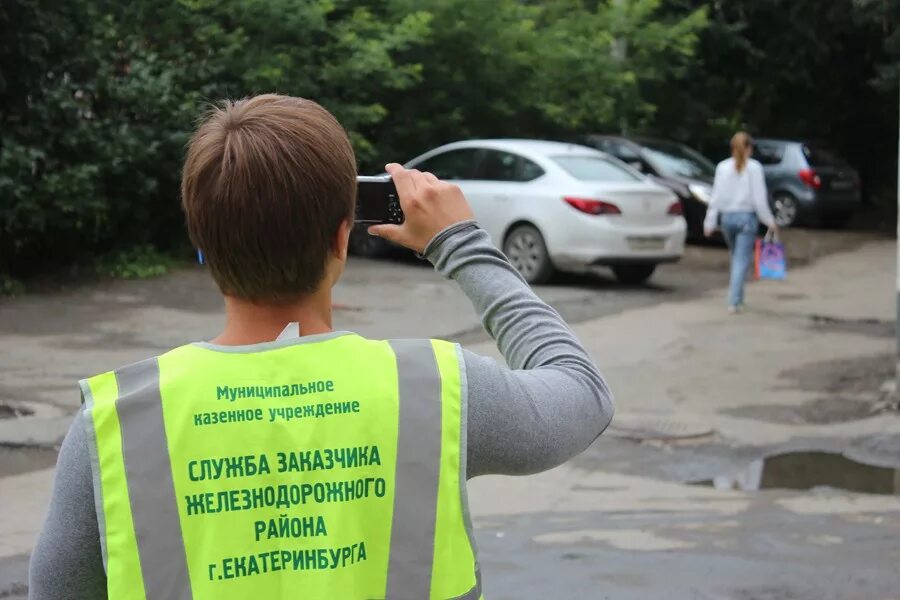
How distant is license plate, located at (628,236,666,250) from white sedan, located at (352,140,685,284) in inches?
0.4

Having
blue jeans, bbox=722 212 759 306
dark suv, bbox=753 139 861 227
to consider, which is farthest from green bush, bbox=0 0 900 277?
blue jeans, bbox=722 212 759 306

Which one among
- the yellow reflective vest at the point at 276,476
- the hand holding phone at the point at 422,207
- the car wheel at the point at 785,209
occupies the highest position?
the hand holding phone at the point at 422,207

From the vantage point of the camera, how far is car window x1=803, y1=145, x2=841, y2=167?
2342cm

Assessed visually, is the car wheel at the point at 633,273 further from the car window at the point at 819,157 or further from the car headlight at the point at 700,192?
the car window at the point at 819,157

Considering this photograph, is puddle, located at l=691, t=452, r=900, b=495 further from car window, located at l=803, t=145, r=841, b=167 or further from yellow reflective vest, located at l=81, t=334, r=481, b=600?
car window, located at l=803, t=145, r=841, b=167

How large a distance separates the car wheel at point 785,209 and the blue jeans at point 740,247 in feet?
33.6

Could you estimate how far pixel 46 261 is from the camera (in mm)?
14594

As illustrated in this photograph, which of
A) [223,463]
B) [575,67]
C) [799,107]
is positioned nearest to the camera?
[223,463]

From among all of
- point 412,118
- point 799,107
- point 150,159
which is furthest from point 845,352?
point 799,107

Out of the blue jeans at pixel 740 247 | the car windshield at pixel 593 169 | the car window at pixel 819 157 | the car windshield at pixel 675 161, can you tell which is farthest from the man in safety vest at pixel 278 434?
the car window at pixel 819 157

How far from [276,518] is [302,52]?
1582 centimetres

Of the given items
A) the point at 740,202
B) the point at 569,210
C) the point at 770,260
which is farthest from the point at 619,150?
the point at 740,202

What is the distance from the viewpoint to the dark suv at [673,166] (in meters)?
19.7

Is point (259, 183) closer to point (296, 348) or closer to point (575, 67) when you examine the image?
point (296, 348)
